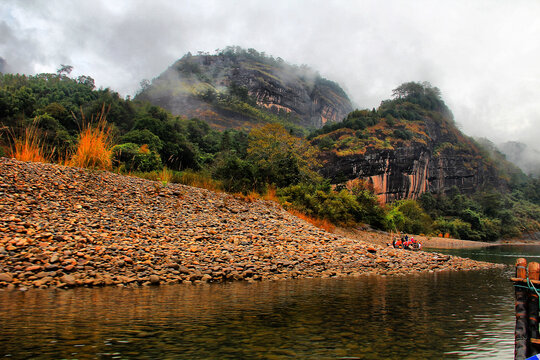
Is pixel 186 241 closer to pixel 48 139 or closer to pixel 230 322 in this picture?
pixel 230 322

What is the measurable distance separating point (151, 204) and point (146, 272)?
17.3ft

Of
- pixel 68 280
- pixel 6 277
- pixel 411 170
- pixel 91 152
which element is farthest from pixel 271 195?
pixel 411 170

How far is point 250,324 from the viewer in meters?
5.26

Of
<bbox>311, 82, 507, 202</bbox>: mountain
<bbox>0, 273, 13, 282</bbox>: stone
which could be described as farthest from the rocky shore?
<bbox>311, 82, 507, 202</bbox>: mountain

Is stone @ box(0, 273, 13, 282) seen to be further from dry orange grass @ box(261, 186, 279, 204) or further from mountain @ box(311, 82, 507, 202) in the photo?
mountain @ box(311, 82, 507, 202)

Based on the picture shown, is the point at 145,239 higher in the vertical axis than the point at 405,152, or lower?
lower

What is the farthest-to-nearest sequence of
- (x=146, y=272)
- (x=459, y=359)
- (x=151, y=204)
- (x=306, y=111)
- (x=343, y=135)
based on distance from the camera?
1. (x=306, y=111)
2. (x=343, y=135)
3. (x=151, y=204)
4. (x=146, y=272)
5. (x=459, y=359)

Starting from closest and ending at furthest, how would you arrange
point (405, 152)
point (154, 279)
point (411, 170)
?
point (154, 279), point (405, 152), point (411, 170)

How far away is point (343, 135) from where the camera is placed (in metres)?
83.1

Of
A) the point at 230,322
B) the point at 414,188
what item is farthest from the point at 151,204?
the point at 414,188

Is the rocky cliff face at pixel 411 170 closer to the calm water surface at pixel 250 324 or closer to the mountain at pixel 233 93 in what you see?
the mountain at pixel 233 93

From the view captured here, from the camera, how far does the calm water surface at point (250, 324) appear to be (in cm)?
405

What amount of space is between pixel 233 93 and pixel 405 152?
76578 mm

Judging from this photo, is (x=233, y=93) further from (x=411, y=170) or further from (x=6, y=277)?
(x=6, y=277)
